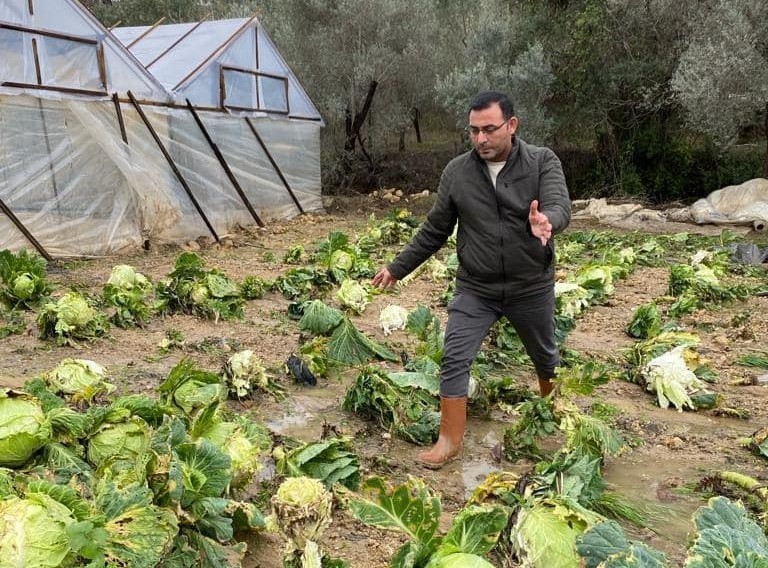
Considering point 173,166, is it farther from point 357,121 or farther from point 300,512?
point 300,512

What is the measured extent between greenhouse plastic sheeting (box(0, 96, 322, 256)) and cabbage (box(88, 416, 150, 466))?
28.3 ft

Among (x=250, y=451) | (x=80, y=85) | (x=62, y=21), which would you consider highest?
(x=62, y=21)

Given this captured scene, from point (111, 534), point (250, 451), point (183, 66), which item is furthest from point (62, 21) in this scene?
point (111, 534)

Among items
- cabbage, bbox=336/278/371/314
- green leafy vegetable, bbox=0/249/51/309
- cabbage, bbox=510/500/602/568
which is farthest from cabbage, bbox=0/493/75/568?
cabbage, bbox=336/278/371/314

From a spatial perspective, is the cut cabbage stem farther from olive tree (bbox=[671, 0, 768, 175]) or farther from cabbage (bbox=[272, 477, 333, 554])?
olive tree (bbox=[671, 0, 768, 175])

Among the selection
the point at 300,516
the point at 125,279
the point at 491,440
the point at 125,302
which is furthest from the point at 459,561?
the point at 125,279

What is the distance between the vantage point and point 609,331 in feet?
24.1

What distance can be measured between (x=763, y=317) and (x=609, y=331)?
1798mm

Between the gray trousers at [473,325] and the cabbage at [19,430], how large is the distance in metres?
2.14

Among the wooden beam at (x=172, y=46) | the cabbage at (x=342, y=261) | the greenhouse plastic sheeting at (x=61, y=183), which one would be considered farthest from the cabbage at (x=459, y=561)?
A: the wooden beam at (x=172, y=46)

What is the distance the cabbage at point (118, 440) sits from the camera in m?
2.81

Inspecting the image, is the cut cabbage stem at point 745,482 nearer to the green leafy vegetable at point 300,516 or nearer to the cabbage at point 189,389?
the green leafy vegetable at point 300,516

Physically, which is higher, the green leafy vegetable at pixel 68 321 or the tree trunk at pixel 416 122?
the tree trunk at pixel 416 122

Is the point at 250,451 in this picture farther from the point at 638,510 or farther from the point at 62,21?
the point at 62,21
